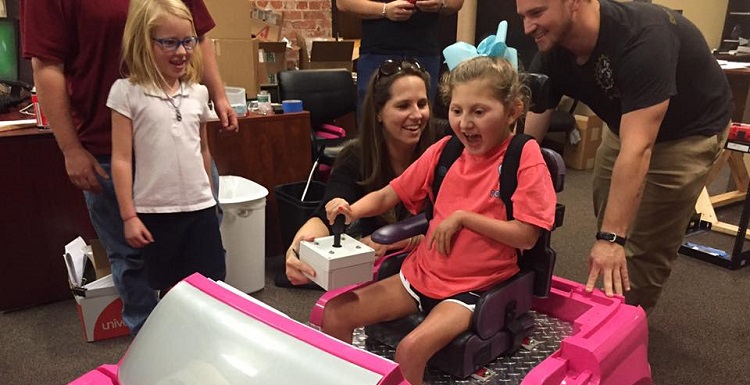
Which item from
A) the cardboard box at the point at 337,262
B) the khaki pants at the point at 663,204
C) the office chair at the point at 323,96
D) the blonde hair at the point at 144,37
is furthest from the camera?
the office chair at the point at 323,96

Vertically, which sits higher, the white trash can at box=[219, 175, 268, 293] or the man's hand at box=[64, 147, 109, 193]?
the man's hand at box=[64, 147, 109, 193]

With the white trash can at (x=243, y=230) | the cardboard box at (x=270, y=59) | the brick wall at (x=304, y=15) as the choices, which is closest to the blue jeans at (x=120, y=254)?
the white trash can at (x=243, y=230)

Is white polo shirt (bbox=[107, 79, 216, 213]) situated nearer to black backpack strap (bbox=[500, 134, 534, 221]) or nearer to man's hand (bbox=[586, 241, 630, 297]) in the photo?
black backpack strap (bbox=[500, 134, 534, 221])

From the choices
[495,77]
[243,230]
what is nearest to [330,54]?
[243,230]

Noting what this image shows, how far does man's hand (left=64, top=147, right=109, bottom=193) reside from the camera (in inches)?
62.5

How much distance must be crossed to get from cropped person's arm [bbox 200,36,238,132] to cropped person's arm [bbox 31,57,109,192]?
17.7 inches

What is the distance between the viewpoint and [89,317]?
2.09m

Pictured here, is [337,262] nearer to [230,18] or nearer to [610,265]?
[610,265]

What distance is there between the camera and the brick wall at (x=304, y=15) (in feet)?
16.9

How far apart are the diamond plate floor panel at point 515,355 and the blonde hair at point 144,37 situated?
887mm

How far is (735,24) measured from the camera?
16.3ft

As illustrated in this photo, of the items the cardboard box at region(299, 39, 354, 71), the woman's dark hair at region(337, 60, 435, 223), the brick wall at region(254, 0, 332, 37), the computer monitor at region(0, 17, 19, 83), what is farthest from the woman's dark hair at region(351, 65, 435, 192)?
the brick wall at region(254, 0, 332, 37)

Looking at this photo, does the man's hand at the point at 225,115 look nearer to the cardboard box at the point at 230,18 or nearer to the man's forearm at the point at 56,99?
the man's forearm at the point at 56,99

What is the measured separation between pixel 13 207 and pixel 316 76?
1.74 m
